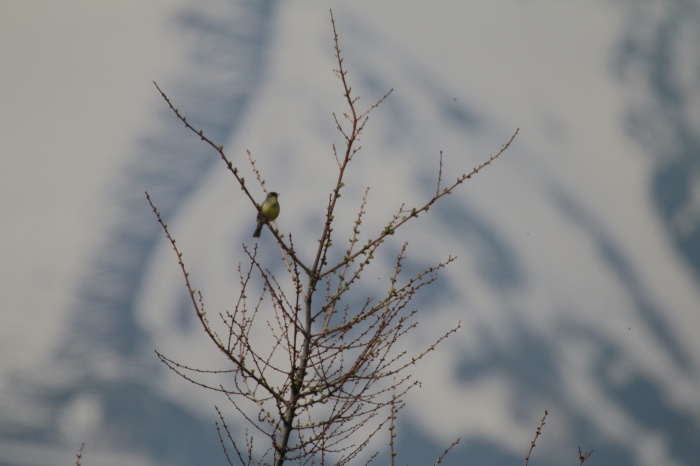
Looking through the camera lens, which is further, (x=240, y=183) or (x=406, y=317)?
(x=406, y=317)

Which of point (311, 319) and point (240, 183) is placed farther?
point (311, 319)

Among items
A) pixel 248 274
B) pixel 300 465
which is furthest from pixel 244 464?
pixel 248 274

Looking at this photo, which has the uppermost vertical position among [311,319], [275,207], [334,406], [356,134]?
[275,207]

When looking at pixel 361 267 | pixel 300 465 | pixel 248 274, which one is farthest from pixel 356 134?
pixel 300 465

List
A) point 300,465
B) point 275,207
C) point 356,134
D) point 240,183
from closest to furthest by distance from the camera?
point 240,183 → point 356,134 → point 300,465 → point 275,207

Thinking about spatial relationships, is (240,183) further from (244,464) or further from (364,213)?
(244,464)

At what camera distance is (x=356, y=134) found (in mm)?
5945

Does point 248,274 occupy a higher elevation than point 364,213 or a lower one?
lower

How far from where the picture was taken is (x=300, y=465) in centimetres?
657

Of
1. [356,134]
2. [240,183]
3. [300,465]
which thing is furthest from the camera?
[300,465]

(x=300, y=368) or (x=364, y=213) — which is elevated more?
(x=364, y=213)

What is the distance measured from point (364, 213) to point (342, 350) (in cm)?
139

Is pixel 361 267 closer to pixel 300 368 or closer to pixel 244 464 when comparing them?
pixel 300 368

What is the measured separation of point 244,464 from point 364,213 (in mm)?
2860
